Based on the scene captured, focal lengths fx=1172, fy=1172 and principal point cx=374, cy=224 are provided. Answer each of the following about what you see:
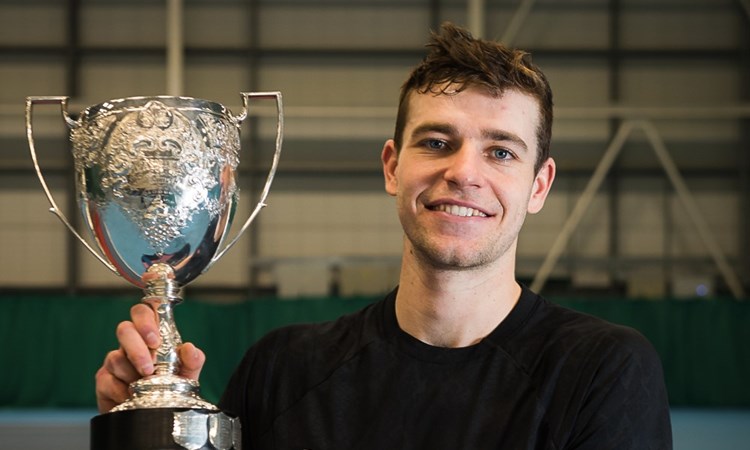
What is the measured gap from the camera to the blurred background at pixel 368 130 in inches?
705

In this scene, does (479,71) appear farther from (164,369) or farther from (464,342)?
(164,369)

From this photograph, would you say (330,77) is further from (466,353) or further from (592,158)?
(466,353)

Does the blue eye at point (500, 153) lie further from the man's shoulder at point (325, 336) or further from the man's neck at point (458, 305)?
the man's shoulder at point (325, 336)

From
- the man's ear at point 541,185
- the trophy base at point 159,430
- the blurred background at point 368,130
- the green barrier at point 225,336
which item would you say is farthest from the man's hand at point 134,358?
the blurred background at point 368,130

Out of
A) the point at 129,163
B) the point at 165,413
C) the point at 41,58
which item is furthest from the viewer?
the point at 41,58

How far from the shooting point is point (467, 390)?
2.58m

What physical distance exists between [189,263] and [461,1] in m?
16.3

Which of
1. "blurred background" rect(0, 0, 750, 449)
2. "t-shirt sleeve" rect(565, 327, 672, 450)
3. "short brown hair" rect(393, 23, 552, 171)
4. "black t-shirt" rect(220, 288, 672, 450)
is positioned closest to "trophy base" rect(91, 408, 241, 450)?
"black t-shirt" rect(220, 288, 672, 450)

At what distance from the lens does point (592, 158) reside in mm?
18359

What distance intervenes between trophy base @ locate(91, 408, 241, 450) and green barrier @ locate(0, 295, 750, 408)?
531 inches

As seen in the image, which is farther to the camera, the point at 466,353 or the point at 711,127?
the point at 711,127

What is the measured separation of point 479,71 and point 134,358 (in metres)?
0.97

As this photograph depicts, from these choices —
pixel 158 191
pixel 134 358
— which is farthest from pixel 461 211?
pixel 134 358

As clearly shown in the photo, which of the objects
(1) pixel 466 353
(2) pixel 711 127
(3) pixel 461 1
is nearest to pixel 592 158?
(2) pixel 711 127
